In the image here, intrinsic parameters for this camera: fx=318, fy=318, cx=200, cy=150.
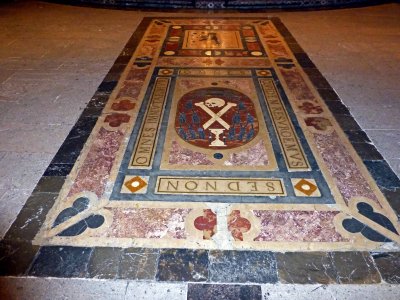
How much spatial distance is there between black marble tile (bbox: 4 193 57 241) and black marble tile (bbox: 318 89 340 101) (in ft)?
9.12

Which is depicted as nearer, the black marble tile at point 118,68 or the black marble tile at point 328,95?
the black marble tile at point 328,95

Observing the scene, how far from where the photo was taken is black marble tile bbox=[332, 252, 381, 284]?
1.67 meters

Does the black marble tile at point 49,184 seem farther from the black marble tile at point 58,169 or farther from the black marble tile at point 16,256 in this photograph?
the black marble tile at point 16,256

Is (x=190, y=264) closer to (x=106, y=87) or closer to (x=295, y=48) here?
(x=106, y=87)

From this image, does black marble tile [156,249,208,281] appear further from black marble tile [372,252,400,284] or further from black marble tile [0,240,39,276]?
black marble tile [372,252,400,284]

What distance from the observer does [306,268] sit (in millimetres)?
1724

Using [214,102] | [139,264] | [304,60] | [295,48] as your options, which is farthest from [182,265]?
[295,48]

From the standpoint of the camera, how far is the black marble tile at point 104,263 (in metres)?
1.70

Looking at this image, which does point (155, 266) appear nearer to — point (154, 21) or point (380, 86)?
point (380, 86)

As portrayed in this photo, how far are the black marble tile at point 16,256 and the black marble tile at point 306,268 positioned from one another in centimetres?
138

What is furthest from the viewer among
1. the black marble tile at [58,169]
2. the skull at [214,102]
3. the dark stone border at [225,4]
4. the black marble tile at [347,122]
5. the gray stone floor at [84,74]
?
the dark stone border at [225,4]

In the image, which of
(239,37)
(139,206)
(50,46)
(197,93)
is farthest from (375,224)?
(50,46)

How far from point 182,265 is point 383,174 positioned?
65.2 inches

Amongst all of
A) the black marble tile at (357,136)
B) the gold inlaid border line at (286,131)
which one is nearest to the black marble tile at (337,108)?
the black marble tile at (357,136)
